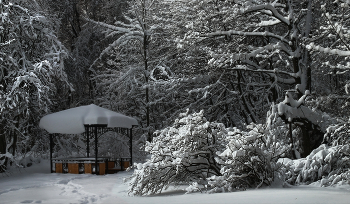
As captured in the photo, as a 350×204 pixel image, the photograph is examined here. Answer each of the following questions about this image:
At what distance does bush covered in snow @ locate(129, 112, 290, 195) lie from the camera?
9031 millimetres

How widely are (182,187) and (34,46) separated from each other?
8625mm

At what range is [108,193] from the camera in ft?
33.9

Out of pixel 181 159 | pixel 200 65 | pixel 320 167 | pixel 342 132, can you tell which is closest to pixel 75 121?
pixel 200 65

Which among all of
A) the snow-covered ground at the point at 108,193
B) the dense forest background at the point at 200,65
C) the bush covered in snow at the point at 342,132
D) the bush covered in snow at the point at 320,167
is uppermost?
the dense forest background at the point at 200,65

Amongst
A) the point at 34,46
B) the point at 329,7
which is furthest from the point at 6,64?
the point at 329,7

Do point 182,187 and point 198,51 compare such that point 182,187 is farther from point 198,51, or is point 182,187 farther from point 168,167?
point 198,51

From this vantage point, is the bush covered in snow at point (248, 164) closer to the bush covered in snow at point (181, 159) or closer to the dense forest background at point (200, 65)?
the bush covered in snow at point (181, 159)

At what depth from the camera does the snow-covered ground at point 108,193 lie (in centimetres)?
732

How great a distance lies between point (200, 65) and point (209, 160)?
773 centimetres

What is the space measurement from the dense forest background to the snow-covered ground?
155cm

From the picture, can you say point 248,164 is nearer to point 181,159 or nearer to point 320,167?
point 181,159

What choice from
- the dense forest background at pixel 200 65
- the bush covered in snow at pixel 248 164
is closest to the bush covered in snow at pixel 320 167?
the dense forest background at pixel 200 65

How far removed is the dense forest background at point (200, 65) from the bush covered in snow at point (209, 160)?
1719 mm

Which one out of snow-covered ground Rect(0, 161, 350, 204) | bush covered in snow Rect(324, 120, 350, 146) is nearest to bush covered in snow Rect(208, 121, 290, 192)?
snow-covered ground Rect(0, 161, 350, 204)
